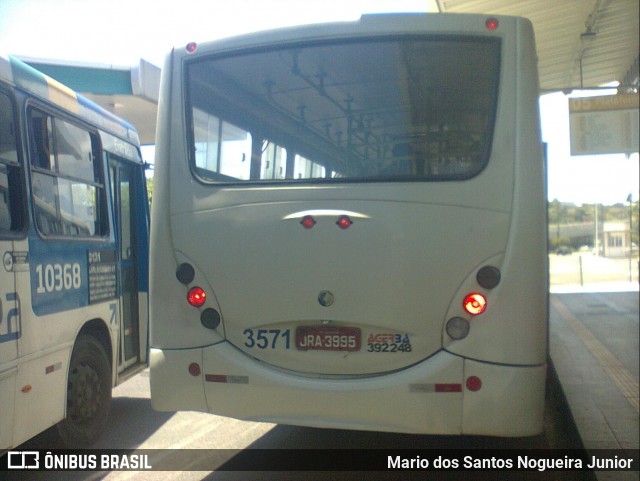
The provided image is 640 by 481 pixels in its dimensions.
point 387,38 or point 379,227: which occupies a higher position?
point 387,38

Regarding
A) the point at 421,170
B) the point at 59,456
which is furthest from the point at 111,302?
the point at 421,170

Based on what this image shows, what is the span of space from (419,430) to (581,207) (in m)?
36.3

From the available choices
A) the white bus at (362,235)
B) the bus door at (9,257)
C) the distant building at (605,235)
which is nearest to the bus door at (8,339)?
the bus door at (9,257)

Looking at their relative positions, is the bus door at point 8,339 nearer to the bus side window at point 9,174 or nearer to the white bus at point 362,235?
the bus side window at point 9,174

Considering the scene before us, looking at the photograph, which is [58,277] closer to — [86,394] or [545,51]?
[86,394]

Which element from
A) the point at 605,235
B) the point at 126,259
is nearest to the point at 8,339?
the point at 126,259

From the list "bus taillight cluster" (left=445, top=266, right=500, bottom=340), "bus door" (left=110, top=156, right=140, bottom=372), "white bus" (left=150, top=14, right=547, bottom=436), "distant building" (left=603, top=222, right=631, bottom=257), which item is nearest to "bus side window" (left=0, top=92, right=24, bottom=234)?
"white bus" (left=150, top=14, right=547, bottom=436)

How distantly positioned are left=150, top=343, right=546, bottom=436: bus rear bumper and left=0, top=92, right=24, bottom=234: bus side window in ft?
4.58

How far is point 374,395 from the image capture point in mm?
4508

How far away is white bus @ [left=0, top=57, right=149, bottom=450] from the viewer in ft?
15.8

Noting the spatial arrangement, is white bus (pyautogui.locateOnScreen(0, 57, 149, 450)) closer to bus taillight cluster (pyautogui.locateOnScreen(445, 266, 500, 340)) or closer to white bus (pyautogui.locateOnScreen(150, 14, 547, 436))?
white bus (pyautogui.locateOnScreen(150, 14, 547, 436))

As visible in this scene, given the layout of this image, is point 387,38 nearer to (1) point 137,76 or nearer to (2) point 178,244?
(2) point 178,244

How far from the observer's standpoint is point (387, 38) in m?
4.73

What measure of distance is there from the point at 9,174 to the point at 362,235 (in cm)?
241
